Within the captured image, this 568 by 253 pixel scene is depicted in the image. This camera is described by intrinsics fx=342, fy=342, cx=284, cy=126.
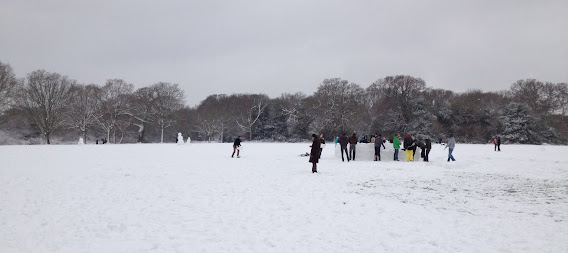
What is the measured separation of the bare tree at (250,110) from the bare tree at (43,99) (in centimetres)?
3113

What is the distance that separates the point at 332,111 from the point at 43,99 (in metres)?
45.0

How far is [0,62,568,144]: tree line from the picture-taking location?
50.4 m

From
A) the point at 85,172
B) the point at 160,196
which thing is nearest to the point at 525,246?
the point at 160,196

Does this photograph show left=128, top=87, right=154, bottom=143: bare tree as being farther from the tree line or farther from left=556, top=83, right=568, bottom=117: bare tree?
left=556, top=83, right=568, bottom=117: bare tree

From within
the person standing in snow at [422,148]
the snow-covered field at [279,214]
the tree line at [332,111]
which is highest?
the tree line at [332,111]

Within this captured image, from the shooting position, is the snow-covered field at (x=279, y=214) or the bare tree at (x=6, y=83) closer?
the snow-covered field at (x=279, y=214)

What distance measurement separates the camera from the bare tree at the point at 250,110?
7150 centimetres

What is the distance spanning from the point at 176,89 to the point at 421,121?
139 ft

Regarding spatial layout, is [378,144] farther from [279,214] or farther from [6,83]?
→ [6,83]

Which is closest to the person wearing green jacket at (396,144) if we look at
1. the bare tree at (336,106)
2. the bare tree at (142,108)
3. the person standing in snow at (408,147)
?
the person standing in snow at (408,147)

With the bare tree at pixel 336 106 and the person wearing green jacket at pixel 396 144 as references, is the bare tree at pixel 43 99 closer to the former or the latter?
the bare tree at pixel 336 106

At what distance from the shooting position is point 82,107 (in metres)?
56.3

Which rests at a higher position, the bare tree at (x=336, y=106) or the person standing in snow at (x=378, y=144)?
the bare tree at (x=336, y=106)

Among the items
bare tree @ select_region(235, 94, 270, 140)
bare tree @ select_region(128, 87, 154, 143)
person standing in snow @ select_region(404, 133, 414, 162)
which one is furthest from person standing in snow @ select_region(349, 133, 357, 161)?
bare tree @ select_region(235, 94, 270, 140)
